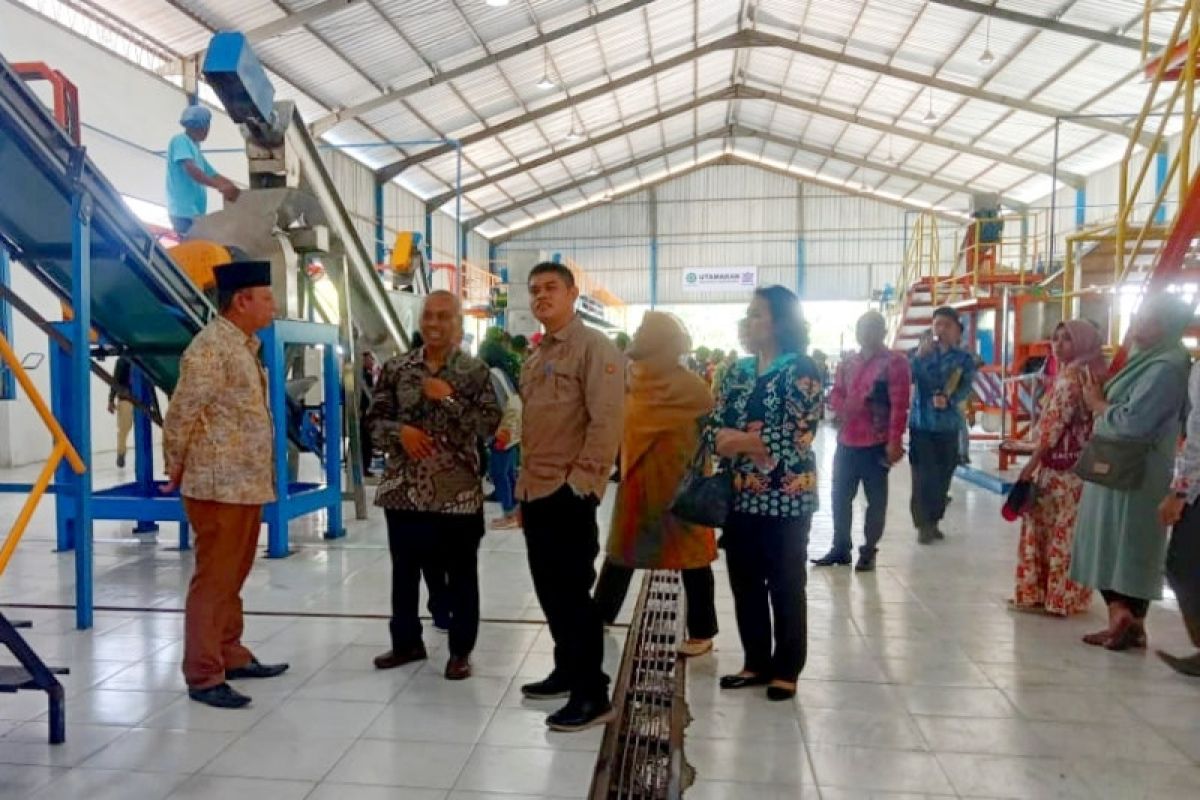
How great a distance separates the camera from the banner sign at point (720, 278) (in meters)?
27.6

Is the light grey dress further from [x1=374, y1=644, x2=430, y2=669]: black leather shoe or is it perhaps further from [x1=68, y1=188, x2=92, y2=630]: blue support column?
[x1=68, y1=188, x2=92, y2=630]: blue support column

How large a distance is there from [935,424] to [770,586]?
3385 mm

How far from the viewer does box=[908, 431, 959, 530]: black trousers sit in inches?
239

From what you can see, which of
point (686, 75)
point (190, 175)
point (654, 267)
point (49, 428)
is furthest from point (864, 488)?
point (654, 267)

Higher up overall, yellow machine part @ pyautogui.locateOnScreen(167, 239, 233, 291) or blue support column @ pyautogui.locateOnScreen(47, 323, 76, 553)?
yellow machine part @ pyautogui.locateOnScreen(167, 239, 233, 291)

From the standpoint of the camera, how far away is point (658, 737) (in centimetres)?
298

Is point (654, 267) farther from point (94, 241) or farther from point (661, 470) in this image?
point (661, 470)

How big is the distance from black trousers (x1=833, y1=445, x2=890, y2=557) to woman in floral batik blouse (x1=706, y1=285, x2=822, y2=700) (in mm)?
2064

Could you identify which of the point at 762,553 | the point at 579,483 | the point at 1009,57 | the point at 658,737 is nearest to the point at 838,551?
the point at 762,553

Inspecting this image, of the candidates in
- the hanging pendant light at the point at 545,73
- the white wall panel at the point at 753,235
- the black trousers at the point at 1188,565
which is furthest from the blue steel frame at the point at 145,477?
the white wall panel at the point at 753,235

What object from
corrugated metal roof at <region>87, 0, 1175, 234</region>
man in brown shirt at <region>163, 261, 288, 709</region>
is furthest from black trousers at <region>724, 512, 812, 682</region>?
corrugated metal roof at <region>87, 0, 1175, 234</region>

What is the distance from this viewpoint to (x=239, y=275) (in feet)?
10.4

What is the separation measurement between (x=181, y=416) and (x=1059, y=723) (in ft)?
10.9

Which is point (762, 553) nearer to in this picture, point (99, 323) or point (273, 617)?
point (273, 617)
